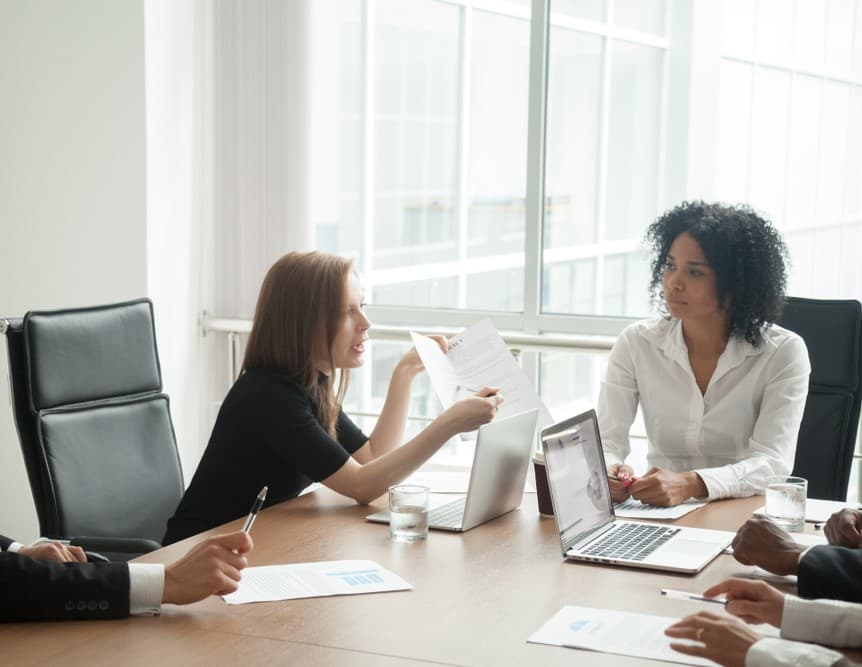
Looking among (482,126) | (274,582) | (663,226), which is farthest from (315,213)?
(274,582)

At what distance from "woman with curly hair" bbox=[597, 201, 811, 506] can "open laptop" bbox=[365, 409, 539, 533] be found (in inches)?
15.2

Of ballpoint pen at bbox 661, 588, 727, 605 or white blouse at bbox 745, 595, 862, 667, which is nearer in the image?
white blouse at bbox 745, 595, 862, 667

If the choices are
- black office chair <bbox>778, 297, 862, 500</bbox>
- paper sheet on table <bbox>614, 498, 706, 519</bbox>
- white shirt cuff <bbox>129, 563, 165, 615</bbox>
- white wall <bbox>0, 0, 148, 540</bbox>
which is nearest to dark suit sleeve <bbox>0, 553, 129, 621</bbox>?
white shirt cuff <bbox>129, 563, 165, 615</bbox>

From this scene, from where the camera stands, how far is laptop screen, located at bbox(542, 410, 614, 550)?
6.41 ft

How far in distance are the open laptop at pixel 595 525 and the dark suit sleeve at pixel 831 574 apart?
0.20m

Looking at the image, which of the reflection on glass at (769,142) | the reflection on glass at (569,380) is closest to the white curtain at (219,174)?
the reflection on glass at (569,380)

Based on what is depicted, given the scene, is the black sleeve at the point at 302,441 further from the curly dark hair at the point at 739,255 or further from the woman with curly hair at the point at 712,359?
the curly dark hair at the point at 739,255

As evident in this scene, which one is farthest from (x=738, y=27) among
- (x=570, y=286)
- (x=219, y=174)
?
(x=219, y=174)

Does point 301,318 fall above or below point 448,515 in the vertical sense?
above

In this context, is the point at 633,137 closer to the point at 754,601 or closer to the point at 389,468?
the point at 389,468

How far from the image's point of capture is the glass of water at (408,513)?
204 centimetres

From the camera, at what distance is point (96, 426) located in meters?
2.53

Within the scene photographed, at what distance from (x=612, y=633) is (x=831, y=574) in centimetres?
37

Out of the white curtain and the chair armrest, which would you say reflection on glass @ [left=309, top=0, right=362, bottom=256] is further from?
the chair armrest
